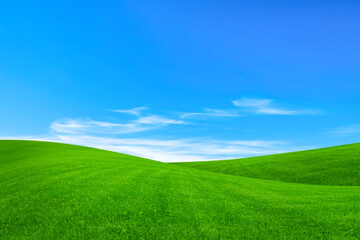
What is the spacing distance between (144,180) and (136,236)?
9.03 metres

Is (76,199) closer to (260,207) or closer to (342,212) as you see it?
(260,207)

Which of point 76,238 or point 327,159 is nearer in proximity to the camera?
point 76,238

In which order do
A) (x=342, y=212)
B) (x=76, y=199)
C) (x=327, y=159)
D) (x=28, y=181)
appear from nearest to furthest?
(x=342, y=212), (x=76, y=199), (x=28, y=181), (x=327, y=159)

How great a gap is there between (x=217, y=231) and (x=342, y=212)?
6.92m

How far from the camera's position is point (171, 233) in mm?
8773

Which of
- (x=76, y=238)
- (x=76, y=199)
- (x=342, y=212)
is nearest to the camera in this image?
(x=76, y=238)

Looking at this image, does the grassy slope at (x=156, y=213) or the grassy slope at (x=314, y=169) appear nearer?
the grassy slope at (x=156, y=213)

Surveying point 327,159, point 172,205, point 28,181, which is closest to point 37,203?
point 28,181

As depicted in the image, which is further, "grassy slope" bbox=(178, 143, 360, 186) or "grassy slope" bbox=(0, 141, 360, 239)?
"grassy slope" bbox=(178, 143, 360, 186)

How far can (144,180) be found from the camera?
17.5 meters

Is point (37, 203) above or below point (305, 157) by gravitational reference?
below

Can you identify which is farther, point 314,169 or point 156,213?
point 314,169

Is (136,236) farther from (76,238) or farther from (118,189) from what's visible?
(118,189)

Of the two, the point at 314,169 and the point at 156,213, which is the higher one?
the point at 314,169
